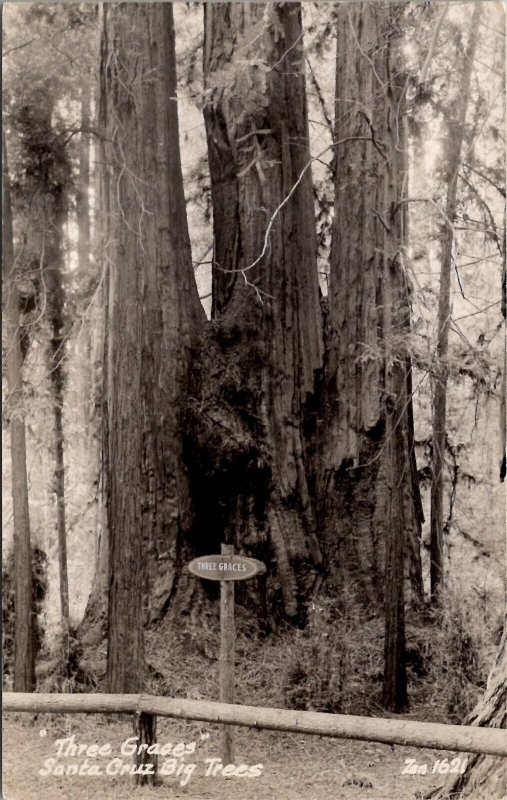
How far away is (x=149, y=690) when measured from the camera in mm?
5312

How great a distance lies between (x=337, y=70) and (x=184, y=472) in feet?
10.2

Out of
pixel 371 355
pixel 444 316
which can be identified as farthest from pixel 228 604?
pixel 444 316

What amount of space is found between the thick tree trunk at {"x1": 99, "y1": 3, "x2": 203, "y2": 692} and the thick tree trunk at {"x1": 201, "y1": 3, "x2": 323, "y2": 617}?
0.26 m

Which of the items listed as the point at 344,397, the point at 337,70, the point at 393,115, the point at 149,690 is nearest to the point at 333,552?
the point at 344,397

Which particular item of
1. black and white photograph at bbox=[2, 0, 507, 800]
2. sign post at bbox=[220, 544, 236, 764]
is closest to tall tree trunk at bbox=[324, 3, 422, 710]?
black and white photograph at bbox=[2, 0, 507, 800]

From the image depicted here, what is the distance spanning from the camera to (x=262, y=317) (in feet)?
19.4

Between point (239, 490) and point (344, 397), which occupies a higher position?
point (344, 397)

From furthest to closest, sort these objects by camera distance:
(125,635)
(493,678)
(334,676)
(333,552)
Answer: (333,552) → (334,676) → (125,635) → (493,678)

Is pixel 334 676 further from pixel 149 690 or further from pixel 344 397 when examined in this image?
pixel 344 397

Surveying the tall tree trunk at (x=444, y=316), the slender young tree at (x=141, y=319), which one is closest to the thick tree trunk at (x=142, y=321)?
the slender young tree at (x=141, y=319)

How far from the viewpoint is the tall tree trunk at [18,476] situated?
5195 mm

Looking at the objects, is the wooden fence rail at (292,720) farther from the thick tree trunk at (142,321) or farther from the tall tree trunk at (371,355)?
the tall tree trunk at (371,355)

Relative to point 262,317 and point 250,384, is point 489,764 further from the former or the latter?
point 262,317

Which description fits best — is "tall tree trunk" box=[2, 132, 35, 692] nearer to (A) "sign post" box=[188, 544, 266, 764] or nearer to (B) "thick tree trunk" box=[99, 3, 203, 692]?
(B) "thick tree trunk" box=[99, 3, 203, 692]
